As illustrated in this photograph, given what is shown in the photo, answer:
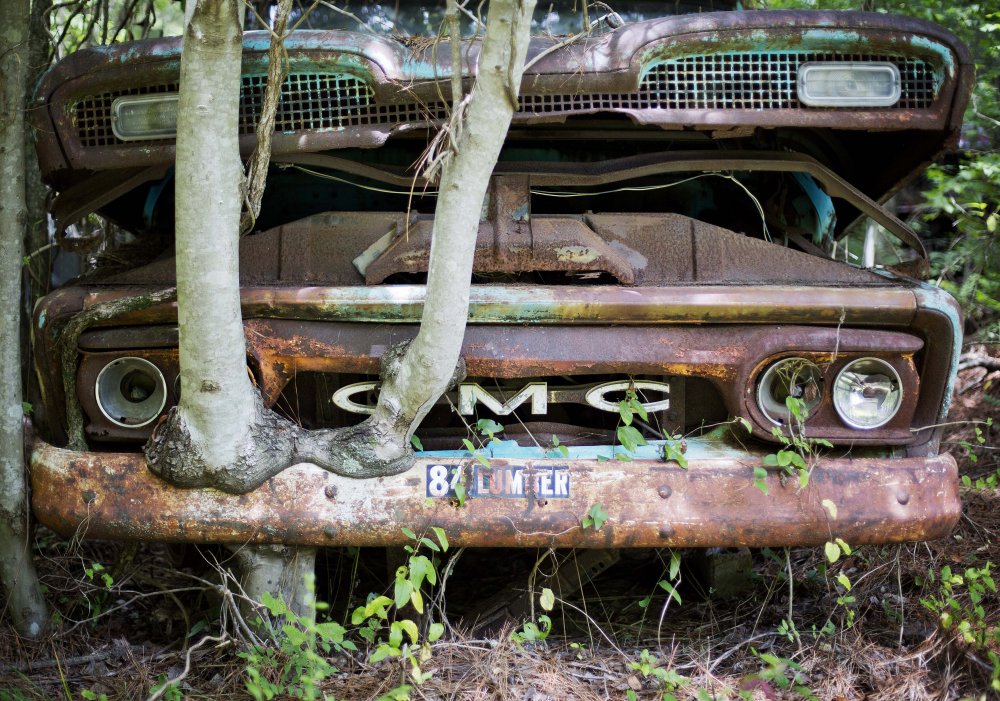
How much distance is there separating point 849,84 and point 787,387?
823mm

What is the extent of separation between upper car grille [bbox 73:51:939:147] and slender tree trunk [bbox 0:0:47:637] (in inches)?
14.4

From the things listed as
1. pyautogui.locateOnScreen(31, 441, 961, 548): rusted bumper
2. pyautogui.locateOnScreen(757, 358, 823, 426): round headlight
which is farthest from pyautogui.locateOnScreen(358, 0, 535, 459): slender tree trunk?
pyautogui.locateOnScreen(757, 358, 823, 426): round headlight

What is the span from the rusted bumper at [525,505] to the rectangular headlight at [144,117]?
87 centimetres

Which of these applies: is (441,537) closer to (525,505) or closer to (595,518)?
(525,505)

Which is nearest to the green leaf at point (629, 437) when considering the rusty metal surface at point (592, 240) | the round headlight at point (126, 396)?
the rusty metal surface at point (592, 240)

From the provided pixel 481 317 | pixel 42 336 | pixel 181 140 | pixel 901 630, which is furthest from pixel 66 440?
pixel 901 630

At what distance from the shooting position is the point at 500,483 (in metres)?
2.45

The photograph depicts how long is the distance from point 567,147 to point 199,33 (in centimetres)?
136

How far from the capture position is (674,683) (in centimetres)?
238

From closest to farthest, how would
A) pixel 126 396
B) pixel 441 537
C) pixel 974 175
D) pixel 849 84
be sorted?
1. pixel 441 537
2. pixel 849 84
3. pixel 126 396
4. pixel 974 175

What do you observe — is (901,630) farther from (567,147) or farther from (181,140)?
(181,140)

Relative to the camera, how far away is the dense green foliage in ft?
14.6

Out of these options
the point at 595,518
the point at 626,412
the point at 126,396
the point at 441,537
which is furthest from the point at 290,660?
the point at 626,412

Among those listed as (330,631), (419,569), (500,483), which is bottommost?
(330,631)
